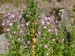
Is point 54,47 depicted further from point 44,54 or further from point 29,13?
point 29,13

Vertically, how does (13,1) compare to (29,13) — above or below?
below

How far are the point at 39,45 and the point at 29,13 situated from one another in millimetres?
869

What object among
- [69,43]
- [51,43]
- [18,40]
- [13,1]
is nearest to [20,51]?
[18,40]

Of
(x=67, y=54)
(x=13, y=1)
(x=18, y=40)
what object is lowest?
(x=13, y=1)

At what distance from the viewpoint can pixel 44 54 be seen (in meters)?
6.59

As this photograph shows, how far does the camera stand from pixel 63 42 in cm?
709

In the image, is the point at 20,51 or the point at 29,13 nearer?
the point at 20,51

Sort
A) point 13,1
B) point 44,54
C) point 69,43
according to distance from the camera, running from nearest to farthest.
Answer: point 44,54 → point 69,43 → point 13,1

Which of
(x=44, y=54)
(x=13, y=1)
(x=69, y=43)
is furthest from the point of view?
(x=13, y=1)

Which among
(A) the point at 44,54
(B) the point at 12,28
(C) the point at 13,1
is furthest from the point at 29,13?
(C) the point at 13,1

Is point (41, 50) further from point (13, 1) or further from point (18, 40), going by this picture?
point (13, 1)

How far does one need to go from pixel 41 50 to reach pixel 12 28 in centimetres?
72

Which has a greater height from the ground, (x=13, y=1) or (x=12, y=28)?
(x=12, y=28)

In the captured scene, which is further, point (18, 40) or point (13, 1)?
point (13, 1)
